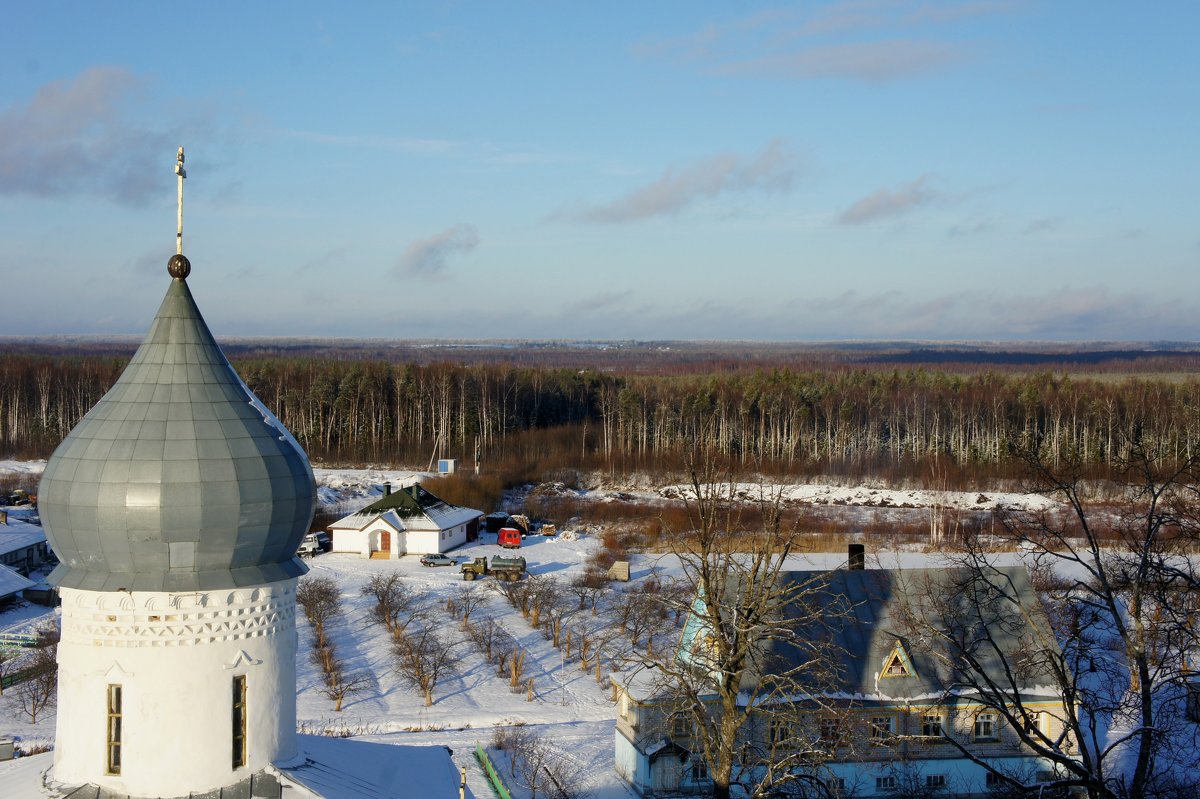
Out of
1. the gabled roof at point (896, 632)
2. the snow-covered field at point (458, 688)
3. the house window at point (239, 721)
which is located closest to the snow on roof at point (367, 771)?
the house window at point (239, 721)

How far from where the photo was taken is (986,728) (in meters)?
16.2

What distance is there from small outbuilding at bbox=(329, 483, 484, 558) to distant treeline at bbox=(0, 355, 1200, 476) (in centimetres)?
2041

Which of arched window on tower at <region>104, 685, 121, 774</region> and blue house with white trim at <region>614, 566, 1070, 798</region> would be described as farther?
blue house with white trim at <region>614, 566, 1070, 798</region>

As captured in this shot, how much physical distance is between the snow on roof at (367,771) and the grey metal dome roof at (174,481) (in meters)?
1.66

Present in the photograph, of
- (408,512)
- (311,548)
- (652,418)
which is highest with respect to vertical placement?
(652,418)

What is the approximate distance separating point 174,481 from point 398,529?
1095 inches

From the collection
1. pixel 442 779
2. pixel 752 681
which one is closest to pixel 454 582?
pixel 752 681

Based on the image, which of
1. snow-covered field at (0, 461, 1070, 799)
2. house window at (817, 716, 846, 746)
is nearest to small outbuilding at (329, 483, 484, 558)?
snow-covered field at (0, 461, 1070, 799)

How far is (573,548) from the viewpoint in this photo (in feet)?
122

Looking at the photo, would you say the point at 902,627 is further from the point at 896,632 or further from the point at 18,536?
the point at 18,536

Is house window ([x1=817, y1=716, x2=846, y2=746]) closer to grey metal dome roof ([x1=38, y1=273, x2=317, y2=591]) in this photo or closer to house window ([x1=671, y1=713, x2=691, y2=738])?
house window ([x1=671, y1=713, x2=691, y2=738])

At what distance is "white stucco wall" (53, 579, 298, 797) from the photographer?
25.8ft

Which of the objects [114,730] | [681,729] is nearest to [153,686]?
[114,730]

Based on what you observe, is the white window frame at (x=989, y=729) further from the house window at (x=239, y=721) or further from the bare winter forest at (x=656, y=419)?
the bare winter forest at (x=656, y=419)
